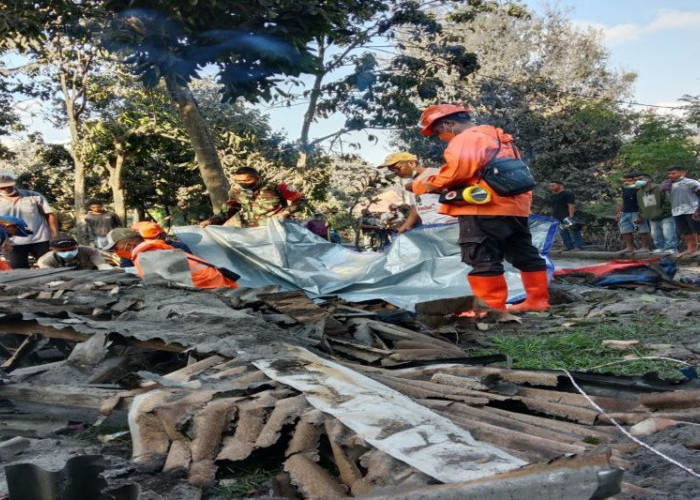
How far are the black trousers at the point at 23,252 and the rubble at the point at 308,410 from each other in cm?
401

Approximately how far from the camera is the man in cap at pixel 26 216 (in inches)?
298

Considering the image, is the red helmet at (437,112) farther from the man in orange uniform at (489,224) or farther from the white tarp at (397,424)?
the white tarp at (397,424)

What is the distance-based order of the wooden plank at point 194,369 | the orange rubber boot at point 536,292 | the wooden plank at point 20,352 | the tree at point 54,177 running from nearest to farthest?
1. the wooden plank at point 194,369
2. the wooden plank at point 20,352
3. the orange rubber boot at point 536,292
4. the tree at point 54,177

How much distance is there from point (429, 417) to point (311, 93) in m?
14.6

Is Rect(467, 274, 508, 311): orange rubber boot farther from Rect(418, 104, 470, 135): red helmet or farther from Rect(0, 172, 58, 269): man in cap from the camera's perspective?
Rect(0, 172, 58, 269): man in cap

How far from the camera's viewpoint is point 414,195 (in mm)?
7918

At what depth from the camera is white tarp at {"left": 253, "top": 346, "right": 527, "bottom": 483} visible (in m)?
1.78

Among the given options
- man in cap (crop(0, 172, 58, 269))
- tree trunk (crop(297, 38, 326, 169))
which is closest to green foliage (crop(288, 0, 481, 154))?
tree trunk (crop(297, 38, 326, 169))

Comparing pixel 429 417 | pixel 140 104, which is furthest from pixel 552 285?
pixel 140 104

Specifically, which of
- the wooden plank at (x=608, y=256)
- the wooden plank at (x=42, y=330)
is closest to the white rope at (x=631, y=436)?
the wooden plank at (x=42, y=330)

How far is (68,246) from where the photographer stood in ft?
23.0

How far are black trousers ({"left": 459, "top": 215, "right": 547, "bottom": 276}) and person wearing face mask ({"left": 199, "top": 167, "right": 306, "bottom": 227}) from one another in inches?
124

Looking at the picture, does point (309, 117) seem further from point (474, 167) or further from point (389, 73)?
point (474, 167)

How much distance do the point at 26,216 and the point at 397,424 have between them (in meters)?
6.70
